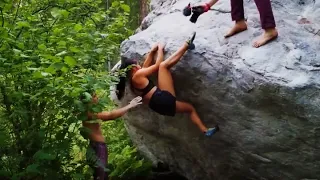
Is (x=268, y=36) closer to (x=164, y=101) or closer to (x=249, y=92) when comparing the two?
(x=249, y=92)

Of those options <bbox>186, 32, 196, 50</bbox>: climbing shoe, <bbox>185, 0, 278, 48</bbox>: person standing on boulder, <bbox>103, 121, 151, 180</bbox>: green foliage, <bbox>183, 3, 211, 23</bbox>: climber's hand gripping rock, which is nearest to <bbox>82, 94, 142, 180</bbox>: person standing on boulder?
<bbox>186, 32, 196, 50</bbox>: climbing shoe

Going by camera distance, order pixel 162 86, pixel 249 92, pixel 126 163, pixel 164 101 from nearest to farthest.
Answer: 1. pixel 249 92
2. pixel 164 101
3. pixel 162 86
4. pixel 126 163

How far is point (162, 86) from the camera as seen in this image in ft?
17.4

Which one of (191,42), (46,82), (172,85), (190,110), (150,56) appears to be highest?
(46,82)

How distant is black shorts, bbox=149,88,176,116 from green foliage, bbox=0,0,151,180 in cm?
69

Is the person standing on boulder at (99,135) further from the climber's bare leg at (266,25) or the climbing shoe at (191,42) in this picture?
the climber's bare leg at (266,25)

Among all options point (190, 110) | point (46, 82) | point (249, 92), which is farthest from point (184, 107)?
point (46, 82)

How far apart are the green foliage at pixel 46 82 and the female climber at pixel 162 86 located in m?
0.58

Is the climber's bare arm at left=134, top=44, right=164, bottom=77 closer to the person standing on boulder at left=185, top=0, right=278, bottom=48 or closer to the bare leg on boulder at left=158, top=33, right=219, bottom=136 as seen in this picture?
the bare leg on boulder at left=158, top=33, right=219, bottom=136

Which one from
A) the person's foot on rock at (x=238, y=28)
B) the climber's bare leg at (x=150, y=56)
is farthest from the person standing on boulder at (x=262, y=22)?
the climber's bare leg at (x=150, y=56)

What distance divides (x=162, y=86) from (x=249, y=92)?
A: 4.01 ft

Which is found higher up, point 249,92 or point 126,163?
point 249,92

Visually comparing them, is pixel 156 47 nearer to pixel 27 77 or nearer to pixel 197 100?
pixel 197 100

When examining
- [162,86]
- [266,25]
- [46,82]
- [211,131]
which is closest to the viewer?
[46,82]
